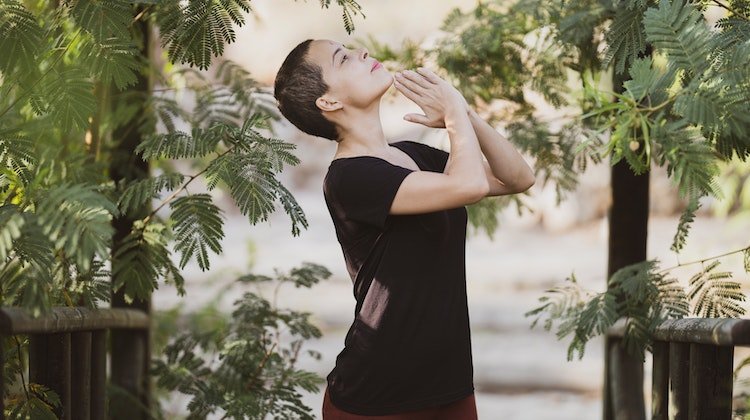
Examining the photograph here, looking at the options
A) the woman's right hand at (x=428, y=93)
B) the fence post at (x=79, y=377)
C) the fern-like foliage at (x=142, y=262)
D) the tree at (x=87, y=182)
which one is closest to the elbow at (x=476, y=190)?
the woman's right hand at (x=428, y=93)

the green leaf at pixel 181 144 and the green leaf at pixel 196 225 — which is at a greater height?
the green leaf at pixel 181 144

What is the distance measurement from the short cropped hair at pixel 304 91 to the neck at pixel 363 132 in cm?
5

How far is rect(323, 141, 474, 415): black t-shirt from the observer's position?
2.31m

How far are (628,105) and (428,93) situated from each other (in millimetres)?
544

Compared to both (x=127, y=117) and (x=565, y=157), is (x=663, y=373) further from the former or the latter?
(x=127, y=117)

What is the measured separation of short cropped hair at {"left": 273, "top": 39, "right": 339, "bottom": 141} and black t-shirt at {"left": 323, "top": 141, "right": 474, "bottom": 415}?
164 millimetres

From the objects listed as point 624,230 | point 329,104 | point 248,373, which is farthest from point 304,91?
point 624,230

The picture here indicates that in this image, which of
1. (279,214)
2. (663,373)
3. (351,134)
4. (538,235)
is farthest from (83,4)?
(279,214)

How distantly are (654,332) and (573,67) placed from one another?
48.9 inches

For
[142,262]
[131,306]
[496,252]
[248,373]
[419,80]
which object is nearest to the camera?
[419,80]

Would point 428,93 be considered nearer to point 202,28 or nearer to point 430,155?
point 430,155

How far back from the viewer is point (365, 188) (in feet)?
7.59

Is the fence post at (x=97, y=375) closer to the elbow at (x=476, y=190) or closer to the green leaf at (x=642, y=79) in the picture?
the elbow at (x=476, y=190)

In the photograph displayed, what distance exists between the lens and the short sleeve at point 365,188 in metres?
2.28
